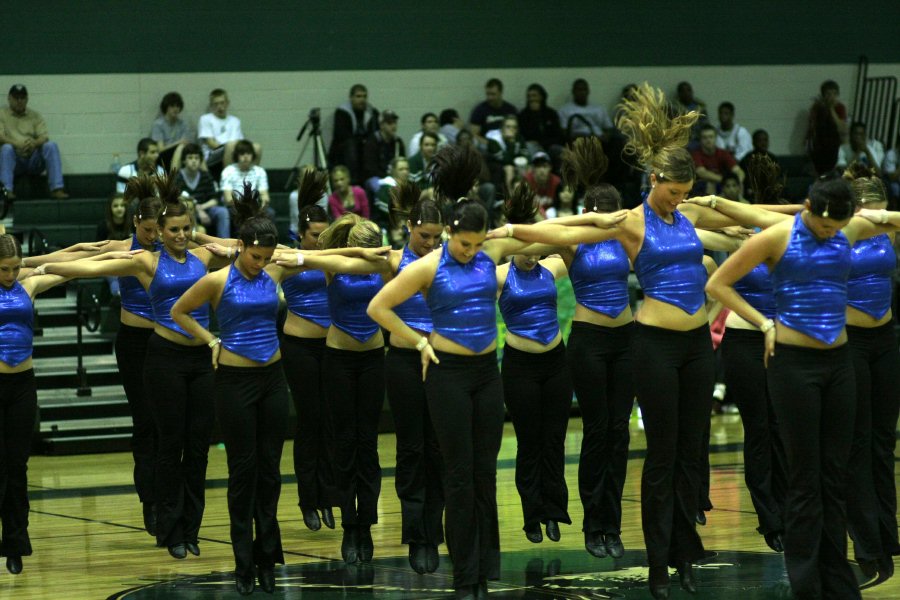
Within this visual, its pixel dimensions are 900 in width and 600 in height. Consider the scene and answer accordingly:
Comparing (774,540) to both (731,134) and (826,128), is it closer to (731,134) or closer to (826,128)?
(731,134)

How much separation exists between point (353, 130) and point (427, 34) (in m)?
1.95

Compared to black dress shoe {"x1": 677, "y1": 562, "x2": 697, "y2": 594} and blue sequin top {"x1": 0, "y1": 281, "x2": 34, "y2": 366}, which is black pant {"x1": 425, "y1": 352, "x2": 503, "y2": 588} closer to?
black dress shoe {"x1": 677, "y1": 562, "x2": 697, "y2": 594}

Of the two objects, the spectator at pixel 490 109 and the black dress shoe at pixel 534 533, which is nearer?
the black dress shoe at pixel 534 533

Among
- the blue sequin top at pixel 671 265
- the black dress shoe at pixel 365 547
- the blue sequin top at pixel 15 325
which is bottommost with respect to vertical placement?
the black dress shoe at pixel 365 547

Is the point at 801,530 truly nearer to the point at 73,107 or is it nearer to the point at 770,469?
the point at 770,469

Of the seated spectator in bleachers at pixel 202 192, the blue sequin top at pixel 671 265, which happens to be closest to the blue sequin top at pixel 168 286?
the blue sequin top at pixel 671 265

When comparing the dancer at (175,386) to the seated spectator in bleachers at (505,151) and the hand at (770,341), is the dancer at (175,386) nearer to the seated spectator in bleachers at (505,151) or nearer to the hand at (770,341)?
the hand at (770,341)

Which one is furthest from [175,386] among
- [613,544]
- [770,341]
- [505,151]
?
[505,151]

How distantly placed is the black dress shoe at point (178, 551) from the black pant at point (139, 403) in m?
0.64

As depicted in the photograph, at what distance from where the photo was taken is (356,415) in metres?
7.08

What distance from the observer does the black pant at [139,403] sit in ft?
24.9

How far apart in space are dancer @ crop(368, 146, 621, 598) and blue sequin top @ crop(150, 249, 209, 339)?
1621 millimetres

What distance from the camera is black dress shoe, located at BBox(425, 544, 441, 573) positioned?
6.52m

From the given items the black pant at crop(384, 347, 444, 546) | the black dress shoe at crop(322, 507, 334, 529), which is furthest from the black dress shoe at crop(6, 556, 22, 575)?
the black pant at crop(384, 347, 444, 546)
